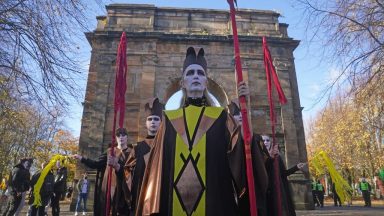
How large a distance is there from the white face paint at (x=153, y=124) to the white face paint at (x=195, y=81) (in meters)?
1.85

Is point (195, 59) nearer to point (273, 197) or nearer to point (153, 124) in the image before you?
point (153, 124)

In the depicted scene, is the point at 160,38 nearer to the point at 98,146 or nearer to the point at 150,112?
the point at 98,146

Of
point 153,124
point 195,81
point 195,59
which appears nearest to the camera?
point 195,81

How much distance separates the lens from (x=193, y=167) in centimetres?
270

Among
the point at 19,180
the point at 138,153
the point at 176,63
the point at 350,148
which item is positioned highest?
the point at 176,63

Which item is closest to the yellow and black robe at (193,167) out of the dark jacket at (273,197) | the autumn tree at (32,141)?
the dark jacket at (273,197)

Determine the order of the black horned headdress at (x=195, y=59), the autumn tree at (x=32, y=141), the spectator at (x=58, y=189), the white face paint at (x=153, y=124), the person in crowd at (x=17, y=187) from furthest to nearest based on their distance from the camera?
1. the autumn tree at (x=32, y=141)
2. the spectator at (x=58, y=189)
3. the person in crowd at (x=17, y=187)
4. the white face paint at (x=153, y=124)
5. the black horned headdress at (x=195, y=59)

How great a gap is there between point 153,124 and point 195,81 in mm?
2010

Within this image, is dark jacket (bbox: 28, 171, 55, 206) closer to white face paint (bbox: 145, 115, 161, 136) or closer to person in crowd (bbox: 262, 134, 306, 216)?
white face paint (bbox: 145, 115, 161, 136)

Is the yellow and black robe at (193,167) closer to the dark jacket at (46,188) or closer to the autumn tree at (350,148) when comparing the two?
the dark jacket at (46,188)

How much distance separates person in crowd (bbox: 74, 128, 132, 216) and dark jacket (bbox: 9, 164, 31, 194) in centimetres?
426

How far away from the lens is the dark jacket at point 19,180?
8.76 meters

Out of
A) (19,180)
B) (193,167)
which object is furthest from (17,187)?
(193,167)

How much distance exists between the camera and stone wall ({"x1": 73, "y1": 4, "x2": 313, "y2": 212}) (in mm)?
15961
